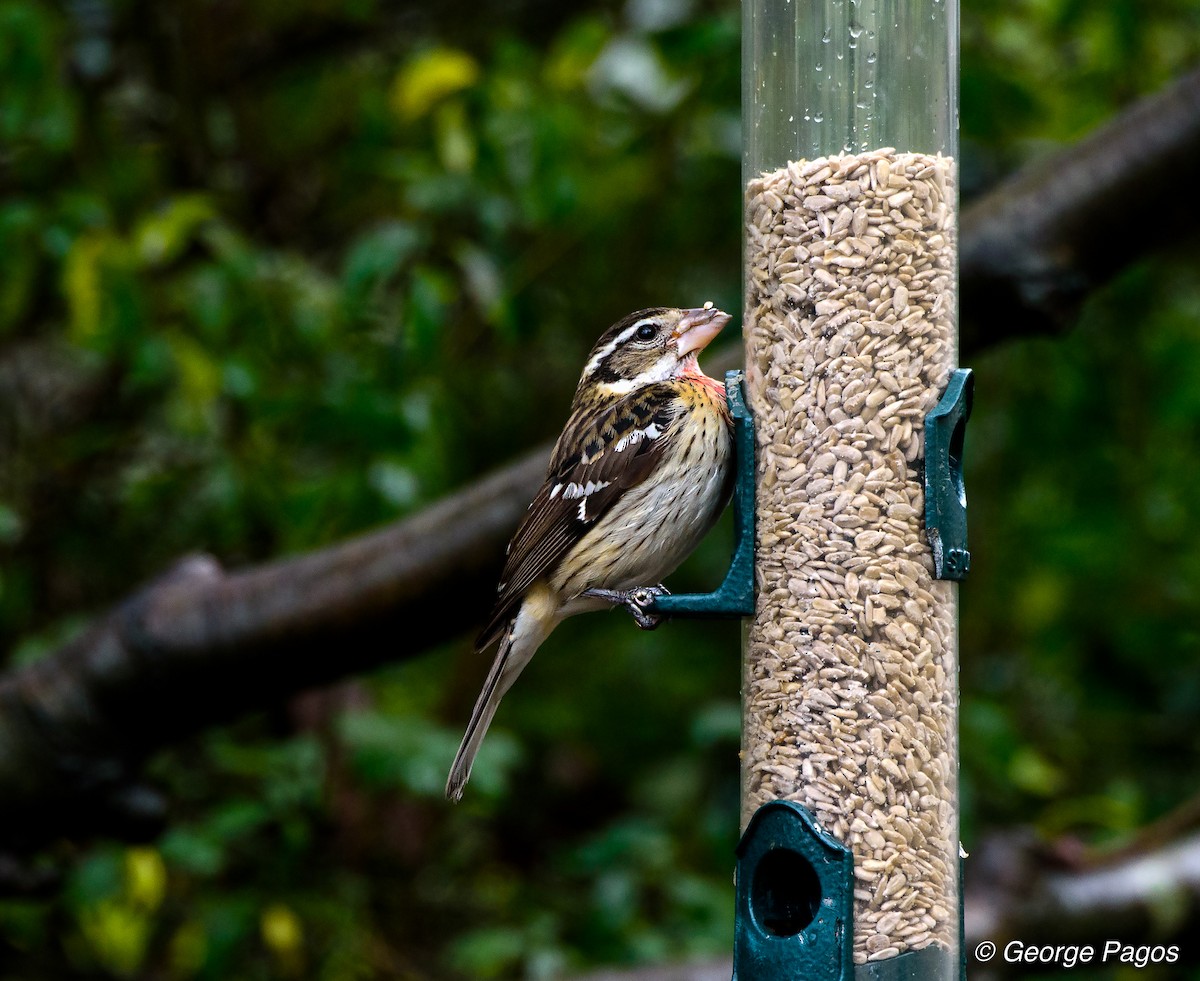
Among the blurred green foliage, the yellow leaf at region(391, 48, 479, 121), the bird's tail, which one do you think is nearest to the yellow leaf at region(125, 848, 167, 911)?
the blurred green foliage

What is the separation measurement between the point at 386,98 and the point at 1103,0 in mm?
2985

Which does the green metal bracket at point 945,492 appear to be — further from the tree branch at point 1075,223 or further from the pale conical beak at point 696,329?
the tree branch at point 1075,223

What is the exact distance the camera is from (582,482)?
15.1 feet

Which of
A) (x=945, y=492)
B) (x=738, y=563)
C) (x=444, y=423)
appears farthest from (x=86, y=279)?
(x=945, y=492)

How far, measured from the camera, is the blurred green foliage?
5.80 metres

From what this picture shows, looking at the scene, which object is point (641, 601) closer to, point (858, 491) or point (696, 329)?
point (858, 491)

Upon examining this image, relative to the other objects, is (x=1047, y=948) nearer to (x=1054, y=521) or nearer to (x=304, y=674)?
(x=1054, y=521)

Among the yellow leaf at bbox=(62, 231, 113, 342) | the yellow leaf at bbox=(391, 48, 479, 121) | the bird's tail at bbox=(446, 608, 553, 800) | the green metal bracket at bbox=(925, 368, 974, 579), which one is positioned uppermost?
the yellow leaf at bbox=(391, 48, 479, 121)

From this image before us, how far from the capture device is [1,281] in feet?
19.4

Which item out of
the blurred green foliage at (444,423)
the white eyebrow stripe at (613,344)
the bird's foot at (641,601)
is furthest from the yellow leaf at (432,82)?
the bird's foot at (641,601)

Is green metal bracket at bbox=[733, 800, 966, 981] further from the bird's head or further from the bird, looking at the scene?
the bird's head

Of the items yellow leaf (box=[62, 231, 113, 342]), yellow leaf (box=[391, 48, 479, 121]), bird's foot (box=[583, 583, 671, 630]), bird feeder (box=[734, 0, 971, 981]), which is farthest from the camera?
yellow leaf (box=[391, 48, 479, 121])

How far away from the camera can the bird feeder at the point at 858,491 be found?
3.81m

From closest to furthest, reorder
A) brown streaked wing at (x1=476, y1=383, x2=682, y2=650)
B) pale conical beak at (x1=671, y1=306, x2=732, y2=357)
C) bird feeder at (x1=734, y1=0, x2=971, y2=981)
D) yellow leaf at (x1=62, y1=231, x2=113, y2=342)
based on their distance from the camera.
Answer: bird feeder at (x1=734, y1=0, x2=971, y2=981) < brown streaked wing at (x1=476, y1=383, x2=682, y2=650) < pale conical beak at (x1=671, y1=306, x2=732, y2=357) < yellow leaf at (x1=62, y1=231, x2=113, y2=342)
